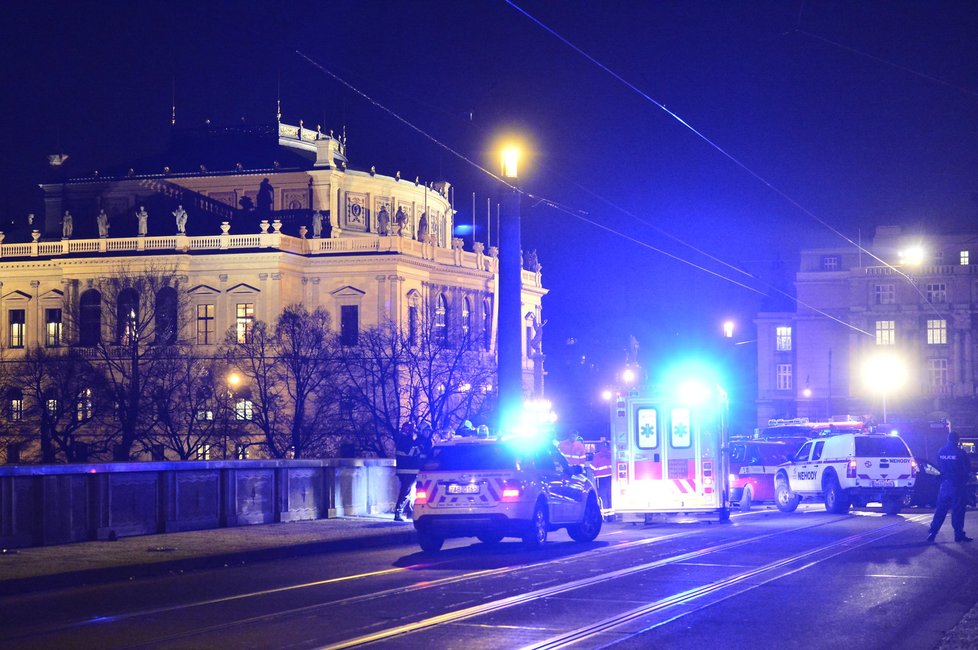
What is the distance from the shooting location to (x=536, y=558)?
1991 cm

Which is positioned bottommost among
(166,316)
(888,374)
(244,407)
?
(244,407)

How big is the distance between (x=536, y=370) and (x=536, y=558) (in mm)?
82767

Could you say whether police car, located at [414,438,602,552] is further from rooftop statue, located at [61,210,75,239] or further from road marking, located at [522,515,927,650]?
rooftop statue, located at [61,210,75,239]

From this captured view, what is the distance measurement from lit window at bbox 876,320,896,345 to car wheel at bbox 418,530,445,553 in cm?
9512

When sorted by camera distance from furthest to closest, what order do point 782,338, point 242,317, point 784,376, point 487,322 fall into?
point 782,338
point 784,376
point 487,322
point 242,317

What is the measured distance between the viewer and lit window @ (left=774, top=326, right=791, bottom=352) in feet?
A: 383

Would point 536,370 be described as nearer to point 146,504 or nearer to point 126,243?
point 126,243

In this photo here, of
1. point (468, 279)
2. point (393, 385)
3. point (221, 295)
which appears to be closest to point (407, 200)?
point (468, 279)

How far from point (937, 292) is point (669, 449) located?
3564 inches

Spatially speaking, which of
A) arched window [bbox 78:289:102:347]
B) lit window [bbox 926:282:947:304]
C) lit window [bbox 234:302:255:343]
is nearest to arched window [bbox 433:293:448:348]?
lit window [bbox 234:302:255:343]

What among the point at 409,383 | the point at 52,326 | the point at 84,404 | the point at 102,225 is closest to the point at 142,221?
the point at 102,225

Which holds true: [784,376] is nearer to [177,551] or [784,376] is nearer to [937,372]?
→ [937,372]

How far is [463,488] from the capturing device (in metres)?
21.4

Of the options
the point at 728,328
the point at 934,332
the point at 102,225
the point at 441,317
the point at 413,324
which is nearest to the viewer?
the point at 728,328
